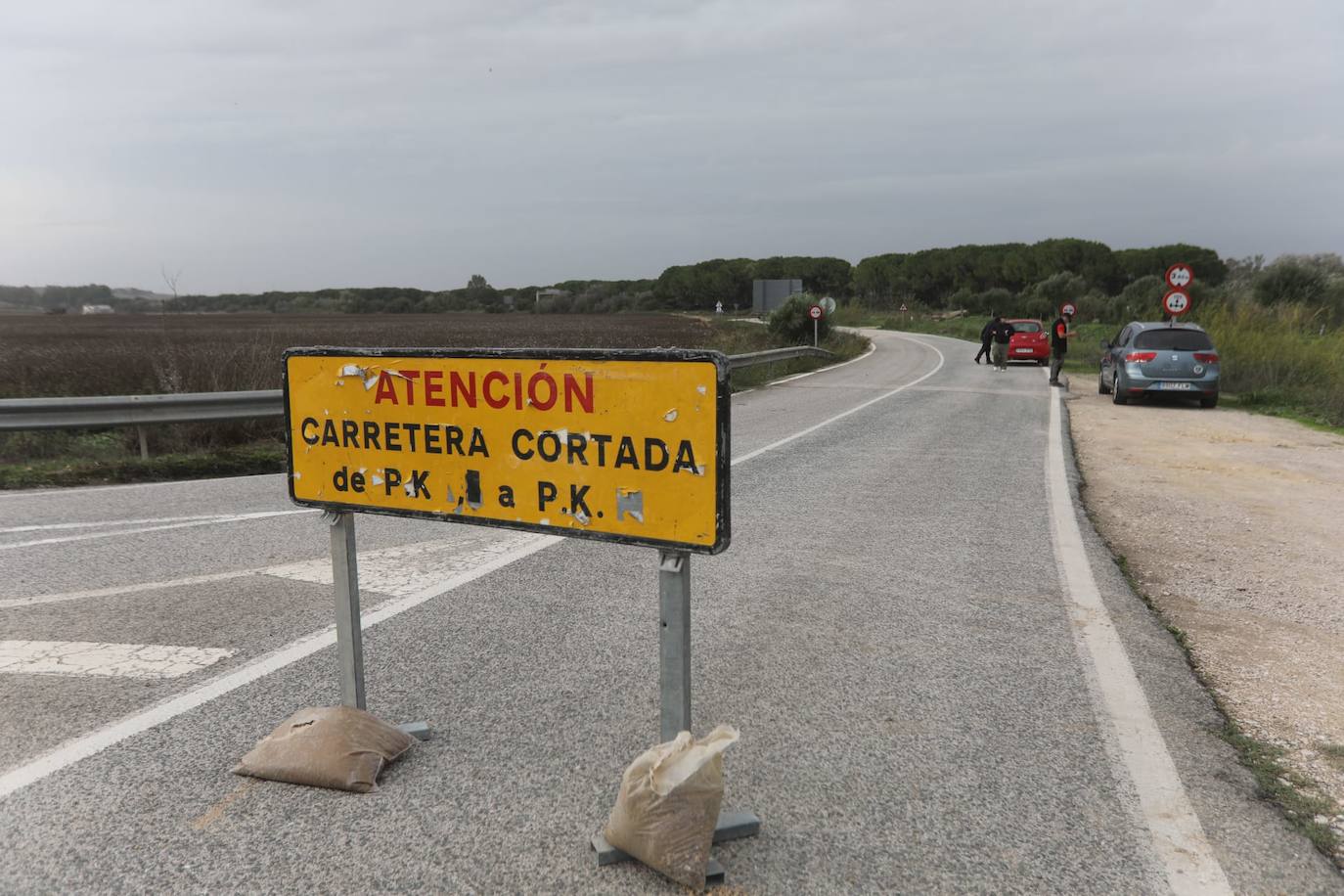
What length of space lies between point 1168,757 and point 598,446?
2.37 m

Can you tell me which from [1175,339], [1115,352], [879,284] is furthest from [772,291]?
[879,284]

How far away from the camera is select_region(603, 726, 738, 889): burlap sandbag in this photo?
2479 mm

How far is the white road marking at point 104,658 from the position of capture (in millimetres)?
3986

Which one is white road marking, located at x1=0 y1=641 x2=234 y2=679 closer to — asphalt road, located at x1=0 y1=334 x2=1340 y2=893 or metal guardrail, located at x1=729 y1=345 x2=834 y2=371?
asphalt road, located at x1=0 y1=334 x2=1340 y2=893

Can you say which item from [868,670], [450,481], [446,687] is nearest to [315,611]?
[446,687]

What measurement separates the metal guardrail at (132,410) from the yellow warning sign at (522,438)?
6360 millimetres

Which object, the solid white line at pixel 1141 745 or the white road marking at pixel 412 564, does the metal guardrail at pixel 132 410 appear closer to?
the white road marking at pixel 412 564

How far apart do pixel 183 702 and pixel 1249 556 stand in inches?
257

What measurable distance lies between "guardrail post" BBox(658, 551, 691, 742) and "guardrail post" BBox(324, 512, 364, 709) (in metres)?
1.26

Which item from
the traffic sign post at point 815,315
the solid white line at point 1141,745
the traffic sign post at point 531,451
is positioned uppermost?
the traffic sign post at point 815,315

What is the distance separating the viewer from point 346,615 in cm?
337

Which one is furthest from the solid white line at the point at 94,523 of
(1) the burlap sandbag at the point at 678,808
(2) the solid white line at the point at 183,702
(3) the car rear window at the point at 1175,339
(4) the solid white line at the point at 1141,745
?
(3) the car rear window at the point at 1175,339

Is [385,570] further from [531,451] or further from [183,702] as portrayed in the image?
[531,451]

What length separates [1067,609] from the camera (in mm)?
4938
